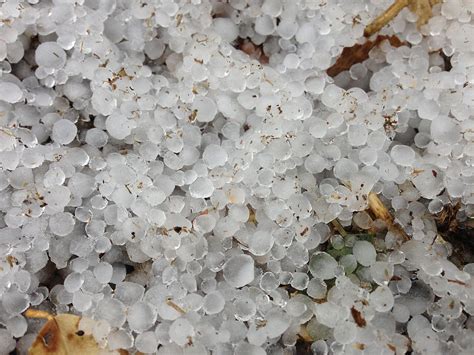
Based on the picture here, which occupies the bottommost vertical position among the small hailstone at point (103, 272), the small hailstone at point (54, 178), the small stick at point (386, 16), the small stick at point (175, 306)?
the small hailstone at point (103, 272)

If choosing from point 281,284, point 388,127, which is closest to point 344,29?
point 388,127

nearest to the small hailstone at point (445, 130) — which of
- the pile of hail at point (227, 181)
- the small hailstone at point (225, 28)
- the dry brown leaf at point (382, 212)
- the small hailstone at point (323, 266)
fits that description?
the pile of hail at point (227, 181)

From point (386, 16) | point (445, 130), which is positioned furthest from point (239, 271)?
point (386, 16)

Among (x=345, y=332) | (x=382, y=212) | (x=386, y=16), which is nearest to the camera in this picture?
(x=345, y=332)

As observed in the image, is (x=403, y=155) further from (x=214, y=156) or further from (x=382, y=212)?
(x=214, y=156)

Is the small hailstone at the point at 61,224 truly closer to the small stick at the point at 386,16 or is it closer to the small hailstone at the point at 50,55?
the small hailstone at the point at 50,55
